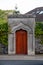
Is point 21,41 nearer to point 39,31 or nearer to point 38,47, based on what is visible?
point 38,47

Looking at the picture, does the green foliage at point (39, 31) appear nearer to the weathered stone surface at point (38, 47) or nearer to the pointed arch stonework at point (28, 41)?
the weathered stone surface at point (38, 47)

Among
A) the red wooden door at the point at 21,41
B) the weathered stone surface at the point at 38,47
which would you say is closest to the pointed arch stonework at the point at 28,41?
the red wooden door at the point at 21,41

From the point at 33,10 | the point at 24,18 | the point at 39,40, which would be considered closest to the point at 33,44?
the point at 39,40

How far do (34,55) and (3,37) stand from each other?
3305mm

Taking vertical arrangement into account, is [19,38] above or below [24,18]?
below

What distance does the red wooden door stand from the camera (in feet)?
80.1

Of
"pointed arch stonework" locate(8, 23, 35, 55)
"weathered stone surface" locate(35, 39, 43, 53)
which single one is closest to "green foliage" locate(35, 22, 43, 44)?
"weathered stone surface" locate(35, 39, 43, 53)

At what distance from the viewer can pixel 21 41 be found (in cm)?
2455

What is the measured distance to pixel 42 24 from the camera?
24703 millimetres

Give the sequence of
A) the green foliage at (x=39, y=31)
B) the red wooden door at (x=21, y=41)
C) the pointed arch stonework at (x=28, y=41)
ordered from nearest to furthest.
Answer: the pointed arch stonework at (x=28, y=41) < the red wooden door at (x=21, y=41) < the green foliage at (x=39, y=31)

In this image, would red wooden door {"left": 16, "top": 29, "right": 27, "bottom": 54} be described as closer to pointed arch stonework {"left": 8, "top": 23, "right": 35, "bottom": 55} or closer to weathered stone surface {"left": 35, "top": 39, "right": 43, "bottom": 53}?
pointed arch stonework {"left": 8, "top": 23, "right": 35, "bottom": 55}

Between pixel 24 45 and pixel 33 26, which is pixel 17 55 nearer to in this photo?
pixel 24 45

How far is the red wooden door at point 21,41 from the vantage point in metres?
24.4

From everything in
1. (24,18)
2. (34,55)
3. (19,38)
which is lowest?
(34,55)
